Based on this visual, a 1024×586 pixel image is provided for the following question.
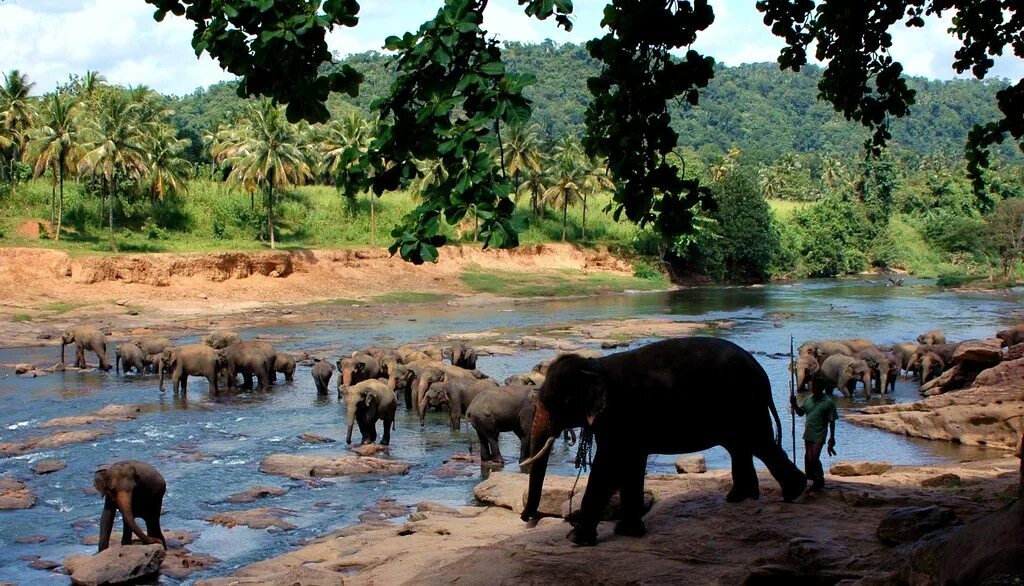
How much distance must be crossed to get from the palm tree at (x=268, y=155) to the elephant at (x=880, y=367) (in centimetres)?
3997

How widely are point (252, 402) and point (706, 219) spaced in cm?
5205

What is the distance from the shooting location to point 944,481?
12016 millimetres

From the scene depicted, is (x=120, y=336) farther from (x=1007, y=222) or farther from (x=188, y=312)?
(x=1007, y=222)

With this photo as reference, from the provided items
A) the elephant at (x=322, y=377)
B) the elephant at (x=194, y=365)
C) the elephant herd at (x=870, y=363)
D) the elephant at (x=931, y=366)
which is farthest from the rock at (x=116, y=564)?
the elephant at (x=931, y=366)

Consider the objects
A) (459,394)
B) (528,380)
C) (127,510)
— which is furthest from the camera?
(459,394)

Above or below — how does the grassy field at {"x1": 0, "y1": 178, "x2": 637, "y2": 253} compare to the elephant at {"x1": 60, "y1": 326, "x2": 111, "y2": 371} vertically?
above

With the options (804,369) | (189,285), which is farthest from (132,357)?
(189,285)

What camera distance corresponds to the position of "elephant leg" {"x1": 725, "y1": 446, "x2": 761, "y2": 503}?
1076 centimetres

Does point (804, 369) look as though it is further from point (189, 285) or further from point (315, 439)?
point (189, 285)

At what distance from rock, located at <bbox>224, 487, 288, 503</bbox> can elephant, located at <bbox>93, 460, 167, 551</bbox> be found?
8.75 feet

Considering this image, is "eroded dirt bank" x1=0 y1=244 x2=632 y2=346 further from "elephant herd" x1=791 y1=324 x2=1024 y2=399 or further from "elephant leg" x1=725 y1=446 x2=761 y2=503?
"elephant leg" x1=725 y1=446 x2=761 y2=503

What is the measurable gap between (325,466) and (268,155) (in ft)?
152

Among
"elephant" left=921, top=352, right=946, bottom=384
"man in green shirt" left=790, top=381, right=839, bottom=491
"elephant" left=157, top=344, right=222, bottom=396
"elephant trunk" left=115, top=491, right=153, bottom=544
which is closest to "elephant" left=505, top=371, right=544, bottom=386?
"man in green shirt" left=790, top=381, right=839, bottom=491

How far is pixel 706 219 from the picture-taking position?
73.9 metres
